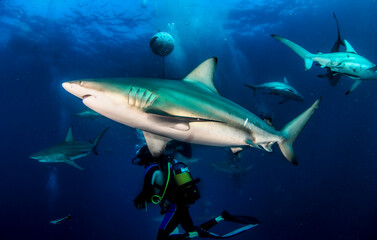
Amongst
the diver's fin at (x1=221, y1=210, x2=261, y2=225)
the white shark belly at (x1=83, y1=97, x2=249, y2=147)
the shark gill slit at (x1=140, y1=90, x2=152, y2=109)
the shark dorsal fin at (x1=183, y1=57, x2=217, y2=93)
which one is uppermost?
the shark dorsal fin at (x1=183, y1=57, x2=217, y2=93)

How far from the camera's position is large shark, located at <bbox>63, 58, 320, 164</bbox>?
2.40 m

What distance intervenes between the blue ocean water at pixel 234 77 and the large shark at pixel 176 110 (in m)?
10.8

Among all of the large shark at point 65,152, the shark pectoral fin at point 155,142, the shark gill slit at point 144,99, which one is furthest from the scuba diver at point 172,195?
the large shark at point 65,152

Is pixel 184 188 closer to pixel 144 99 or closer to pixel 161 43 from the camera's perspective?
pixel 144 99

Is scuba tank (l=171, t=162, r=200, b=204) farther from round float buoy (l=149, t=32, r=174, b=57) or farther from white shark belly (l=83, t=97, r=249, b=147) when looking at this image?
round float buoy (l=149, t=32, r=174, b=57)

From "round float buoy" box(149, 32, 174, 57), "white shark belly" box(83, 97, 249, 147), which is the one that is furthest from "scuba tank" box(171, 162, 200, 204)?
"round float buoy" box(149, 32, 174, 57)

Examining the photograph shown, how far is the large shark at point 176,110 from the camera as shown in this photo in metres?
2.40

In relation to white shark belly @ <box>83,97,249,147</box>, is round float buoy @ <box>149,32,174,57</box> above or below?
above

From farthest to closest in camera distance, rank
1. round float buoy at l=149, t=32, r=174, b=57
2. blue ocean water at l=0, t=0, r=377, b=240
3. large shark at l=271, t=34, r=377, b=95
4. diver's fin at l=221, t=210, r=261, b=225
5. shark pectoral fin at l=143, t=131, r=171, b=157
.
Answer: blue ocean water at l=0, t=0, r=377, b=240 < round float buoy at l=149, t=32, r=174, b=57 < large shark at l=271, t=34, r=377, b=95 < diver's fin at l=221, t=210, r=261, b=225 < shark pectoral fin at l=143, t=131, r=171, b=157

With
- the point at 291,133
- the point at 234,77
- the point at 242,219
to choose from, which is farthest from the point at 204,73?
the point at 234,77

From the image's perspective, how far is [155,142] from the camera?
3.31m

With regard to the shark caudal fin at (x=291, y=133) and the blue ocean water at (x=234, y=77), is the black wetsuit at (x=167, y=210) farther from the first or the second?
the blue ocean water at (x=234, y=77)

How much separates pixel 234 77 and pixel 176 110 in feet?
81.9

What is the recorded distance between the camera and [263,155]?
3778 cm
